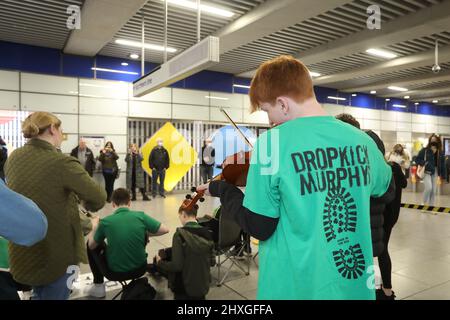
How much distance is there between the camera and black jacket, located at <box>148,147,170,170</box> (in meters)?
9.45

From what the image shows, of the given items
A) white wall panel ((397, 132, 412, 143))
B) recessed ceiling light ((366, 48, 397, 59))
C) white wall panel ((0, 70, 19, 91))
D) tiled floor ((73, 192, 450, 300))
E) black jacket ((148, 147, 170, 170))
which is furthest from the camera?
white wall panel ((397, 132, 412, 143))

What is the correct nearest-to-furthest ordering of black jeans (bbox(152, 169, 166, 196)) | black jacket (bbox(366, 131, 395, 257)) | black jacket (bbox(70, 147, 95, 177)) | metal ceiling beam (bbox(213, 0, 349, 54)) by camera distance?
1. black jacket (bbox(366, 131, 395, 257))
2. metal ceiling beam (bbox(213, 0, 349, 54))
3. black jacket (bbox(70, 147, 95, 177))
4. black jeans (bbox(152, 169, 166, 196))

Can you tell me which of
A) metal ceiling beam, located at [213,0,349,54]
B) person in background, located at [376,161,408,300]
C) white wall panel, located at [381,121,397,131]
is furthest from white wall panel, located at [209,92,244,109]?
person in background, located at [376,161,408,300]

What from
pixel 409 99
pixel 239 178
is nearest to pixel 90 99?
pixel 239 178

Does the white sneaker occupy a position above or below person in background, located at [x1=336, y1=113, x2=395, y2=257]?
below

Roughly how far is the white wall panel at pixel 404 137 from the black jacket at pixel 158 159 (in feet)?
41.1

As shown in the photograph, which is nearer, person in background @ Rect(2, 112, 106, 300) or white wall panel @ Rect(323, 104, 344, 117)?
person in background @ Rect(2, 112, 106, 300)

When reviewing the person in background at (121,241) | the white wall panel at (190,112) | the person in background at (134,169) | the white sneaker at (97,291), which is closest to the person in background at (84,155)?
the person in background at (134,169)

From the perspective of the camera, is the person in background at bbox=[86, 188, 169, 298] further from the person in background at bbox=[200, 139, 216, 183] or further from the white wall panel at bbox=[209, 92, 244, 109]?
the white wall panel at bbox=[209, 92, 244, 109]

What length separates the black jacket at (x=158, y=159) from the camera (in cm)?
945

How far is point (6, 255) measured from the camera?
6.57ft

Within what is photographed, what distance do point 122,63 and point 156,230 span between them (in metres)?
8.17

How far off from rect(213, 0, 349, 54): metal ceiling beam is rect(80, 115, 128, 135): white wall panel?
4.03 meters
